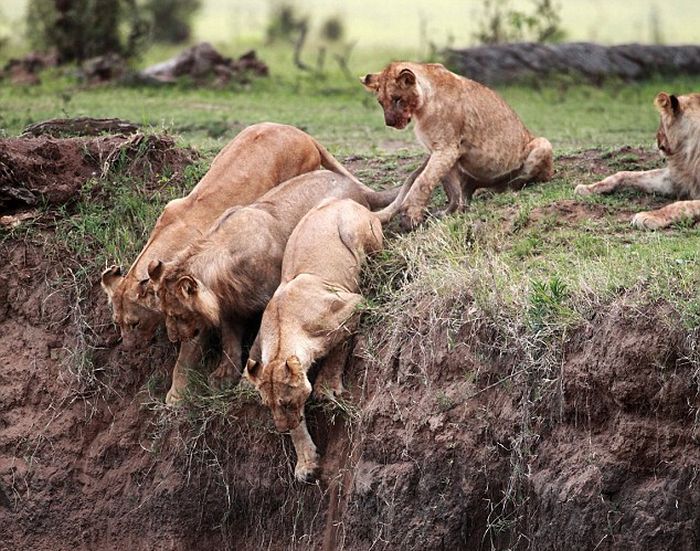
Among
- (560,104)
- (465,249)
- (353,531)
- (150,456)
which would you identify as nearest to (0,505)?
(150,456)

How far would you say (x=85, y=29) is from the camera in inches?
723

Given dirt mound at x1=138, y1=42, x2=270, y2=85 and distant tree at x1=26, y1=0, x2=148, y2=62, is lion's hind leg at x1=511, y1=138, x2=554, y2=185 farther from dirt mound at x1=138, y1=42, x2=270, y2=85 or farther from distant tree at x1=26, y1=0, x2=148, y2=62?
distant tree at x1=26, y1=0, x2=148, y2=62

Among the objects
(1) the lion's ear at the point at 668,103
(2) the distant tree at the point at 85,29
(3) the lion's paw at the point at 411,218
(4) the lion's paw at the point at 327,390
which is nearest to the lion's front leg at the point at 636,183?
(1) the lion's ear at the point at 668,103

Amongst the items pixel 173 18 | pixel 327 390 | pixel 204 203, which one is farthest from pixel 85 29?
pixel 327 390

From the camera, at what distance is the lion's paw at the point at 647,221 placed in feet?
28.1

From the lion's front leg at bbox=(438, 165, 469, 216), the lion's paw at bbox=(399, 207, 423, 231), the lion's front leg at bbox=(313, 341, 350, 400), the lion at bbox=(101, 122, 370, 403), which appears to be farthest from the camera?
the lion's front leg at bbox=(438, 165, 469, 216)

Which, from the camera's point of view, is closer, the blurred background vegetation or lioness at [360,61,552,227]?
lioness at [360,61,552,227]

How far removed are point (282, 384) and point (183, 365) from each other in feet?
3.97

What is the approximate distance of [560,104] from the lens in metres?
15.2

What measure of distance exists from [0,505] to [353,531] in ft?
8.79

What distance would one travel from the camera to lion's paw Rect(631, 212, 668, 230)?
28.1ft

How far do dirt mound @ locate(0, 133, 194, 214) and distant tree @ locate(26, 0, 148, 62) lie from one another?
845 centimetres

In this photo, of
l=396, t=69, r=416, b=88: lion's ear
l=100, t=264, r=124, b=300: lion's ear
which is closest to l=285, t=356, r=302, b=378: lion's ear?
Result: l=100, t=264, r=124, b=300: lion's ear

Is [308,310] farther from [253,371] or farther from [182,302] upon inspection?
[182,302]
